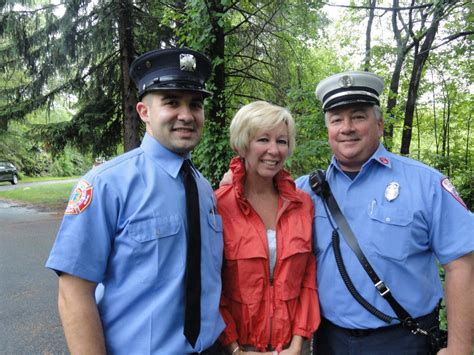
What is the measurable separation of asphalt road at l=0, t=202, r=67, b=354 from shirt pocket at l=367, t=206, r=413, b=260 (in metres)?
3.32

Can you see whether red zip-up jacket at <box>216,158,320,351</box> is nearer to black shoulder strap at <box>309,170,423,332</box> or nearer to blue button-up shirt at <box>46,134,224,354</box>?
black shoulder strap at <box>309,170,423,332</box>

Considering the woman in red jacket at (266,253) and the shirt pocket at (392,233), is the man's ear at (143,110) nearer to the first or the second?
the woman in red jacket at (266,253)

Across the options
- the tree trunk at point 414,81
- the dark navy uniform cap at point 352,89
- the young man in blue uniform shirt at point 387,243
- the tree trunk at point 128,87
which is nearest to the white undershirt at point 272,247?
the young man in blue uniform shirt at point 387,243

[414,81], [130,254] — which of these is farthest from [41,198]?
[130,254]

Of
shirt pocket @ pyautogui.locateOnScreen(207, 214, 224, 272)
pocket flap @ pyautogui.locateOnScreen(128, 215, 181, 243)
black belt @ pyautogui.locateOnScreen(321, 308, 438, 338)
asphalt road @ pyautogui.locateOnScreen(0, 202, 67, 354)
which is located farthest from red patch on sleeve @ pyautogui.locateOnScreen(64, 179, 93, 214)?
asphalt road @ pyautogui.locateOnScreen(0, 202, 67, 354)

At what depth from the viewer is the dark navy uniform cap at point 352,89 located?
85.9 inches

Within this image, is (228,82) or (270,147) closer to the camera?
(270,147)

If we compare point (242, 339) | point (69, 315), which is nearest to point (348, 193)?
point (242, 339)

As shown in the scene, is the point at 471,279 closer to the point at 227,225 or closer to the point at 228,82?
the point at 227,225

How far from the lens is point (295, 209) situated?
222cm

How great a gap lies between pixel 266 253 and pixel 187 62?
3.58ft

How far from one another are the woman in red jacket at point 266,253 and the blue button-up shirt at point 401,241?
16 cm

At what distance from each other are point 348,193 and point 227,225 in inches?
28.6

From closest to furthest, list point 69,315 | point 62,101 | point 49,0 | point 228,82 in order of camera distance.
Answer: point 69,315
point 228,82
point 49,0
point 62,101
